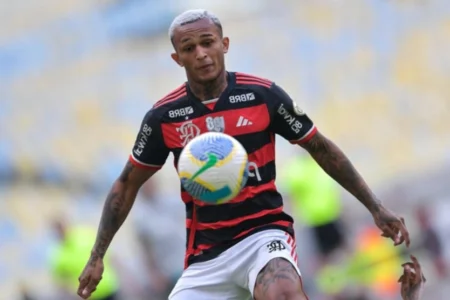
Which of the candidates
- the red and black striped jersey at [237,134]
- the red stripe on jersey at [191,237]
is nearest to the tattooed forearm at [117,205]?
the red and black striped jersey at [237,134]

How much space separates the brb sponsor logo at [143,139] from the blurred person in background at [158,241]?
602 centimetres

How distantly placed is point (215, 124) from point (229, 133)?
10cm

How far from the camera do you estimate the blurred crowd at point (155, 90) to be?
15719 millimetres

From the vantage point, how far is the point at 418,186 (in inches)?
611

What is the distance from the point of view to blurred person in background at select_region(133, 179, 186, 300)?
12781 millimetres

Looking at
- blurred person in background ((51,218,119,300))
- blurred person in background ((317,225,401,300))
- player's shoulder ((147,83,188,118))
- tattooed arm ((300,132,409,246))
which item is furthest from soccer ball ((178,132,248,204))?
blurred person in background ((317,225,401,300))

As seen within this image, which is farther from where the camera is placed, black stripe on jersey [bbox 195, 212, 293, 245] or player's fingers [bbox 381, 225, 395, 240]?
player's fingers [bbox 381, 225, 395, 240]

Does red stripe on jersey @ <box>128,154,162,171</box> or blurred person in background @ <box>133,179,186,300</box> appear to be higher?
red stripe on jersey @ <box>128,154,162,171</box>

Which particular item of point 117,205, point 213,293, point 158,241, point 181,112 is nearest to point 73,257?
point 158,241

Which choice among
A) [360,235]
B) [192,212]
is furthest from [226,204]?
[360,235]

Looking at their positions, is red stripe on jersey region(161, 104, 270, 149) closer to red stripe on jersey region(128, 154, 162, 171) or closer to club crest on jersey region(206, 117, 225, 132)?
club crest on jersey region(206, 117, 225, 132)

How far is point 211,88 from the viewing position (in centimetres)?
650

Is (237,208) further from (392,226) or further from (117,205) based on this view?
(392,226)

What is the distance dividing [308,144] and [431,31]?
33.2 feet
